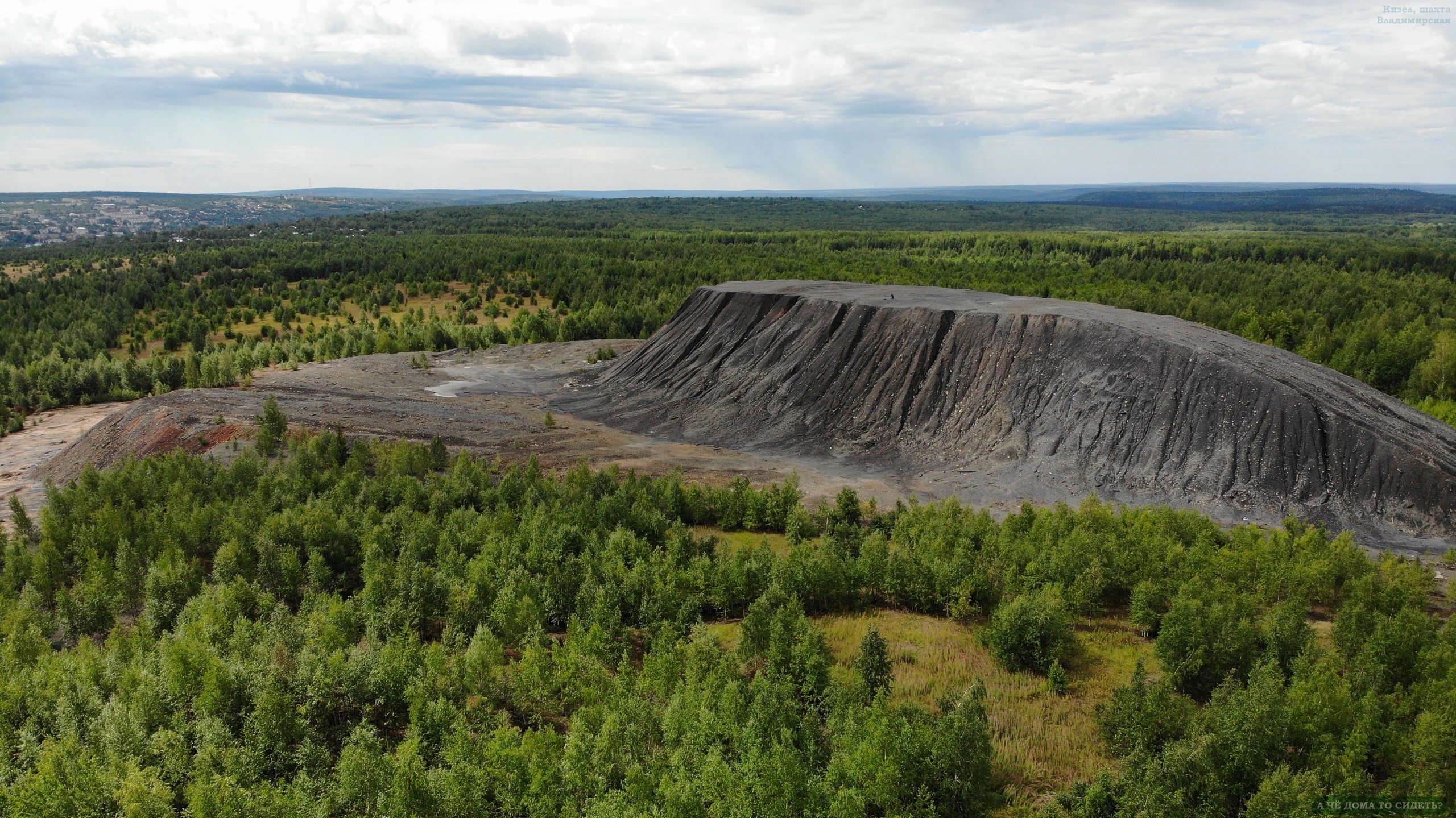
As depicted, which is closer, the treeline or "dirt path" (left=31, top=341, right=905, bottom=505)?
the treeline

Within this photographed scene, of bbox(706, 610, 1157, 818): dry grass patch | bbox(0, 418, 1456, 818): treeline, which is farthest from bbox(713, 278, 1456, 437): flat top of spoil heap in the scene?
bbox(706, 610, 1157, 818): dry grass patch

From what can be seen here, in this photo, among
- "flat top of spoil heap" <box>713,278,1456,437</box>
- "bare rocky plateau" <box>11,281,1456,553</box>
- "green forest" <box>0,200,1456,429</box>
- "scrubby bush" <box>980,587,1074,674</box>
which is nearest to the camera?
"scrubby bush" <box>980,587,1074,674</box>

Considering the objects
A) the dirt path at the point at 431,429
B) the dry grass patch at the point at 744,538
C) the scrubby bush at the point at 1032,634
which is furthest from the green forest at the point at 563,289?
the dry grass patch at the point at 744,538

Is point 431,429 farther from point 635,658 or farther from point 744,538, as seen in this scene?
point 635,658

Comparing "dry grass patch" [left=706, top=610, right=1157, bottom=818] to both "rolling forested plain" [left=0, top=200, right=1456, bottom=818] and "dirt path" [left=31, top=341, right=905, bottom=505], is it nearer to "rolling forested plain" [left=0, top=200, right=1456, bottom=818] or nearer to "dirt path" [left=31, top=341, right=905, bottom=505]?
"rolling forested plain" [left=0, top=200, right=1456, bottom=818]

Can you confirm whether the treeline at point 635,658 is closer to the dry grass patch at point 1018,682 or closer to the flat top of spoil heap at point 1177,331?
the dry grass patch at point 1018,682

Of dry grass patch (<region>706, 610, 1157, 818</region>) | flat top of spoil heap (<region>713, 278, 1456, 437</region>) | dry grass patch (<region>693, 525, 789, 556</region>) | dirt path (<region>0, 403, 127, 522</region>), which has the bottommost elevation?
dirt path (<region>0, 403, 127, 522</region>)
